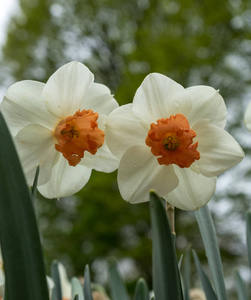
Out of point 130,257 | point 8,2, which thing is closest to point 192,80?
point 130,257

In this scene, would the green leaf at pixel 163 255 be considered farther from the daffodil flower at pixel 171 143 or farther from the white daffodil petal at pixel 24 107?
the white daffodil petal at pixel 24 107

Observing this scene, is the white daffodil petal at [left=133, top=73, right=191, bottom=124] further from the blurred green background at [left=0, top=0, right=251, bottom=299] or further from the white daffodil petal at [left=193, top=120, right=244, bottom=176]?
the blurred green background at [left=0, top=0, right=251, bottom=299]

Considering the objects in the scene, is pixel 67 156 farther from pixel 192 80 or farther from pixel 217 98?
pixel 192 80

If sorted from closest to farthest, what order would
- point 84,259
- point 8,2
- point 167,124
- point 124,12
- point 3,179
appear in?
1. point 3,179
2. point 167,124
3. point 84,259
4. point 124,12
5. point 8,2

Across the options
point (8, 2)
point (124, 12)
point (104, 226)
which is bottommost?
point (104, 226)

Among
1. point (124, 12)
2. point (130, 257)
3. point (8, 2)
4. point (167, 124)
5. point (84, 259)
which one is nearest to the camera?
point (167, 124)

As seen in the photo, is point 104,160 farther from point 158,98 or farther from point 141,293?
point 141,293

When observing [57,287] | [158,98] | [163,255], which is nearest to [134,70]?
[57,287]

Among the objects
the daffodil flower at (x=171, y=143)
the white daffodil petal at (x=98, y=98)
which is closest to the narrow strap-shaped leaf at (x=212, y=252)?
the daffodil flower at (x=171, y=143)
